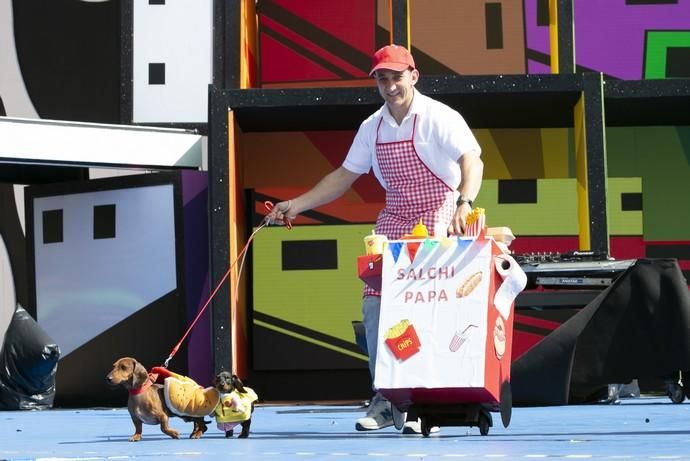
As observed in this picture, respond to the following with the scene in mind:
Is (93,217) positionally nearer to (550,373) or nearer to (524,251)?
(524,251)

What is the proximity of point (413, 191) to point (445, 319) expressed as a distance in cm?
90

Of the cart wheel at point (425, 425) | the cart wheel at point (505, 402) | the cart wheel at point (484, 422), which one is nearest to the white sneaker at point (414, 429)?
the cart wheel at point (425, 425)

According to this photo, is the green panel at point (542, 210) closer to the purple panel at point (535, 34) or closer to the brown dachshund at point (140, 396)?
the purple panel at point (535, 34)

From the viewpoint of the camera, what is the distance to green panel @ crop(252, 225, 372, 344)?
12.3 meters

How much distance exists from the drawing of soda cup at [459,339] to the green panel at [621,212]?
6.83m

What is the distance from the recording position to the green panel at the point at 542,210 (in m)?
12.2

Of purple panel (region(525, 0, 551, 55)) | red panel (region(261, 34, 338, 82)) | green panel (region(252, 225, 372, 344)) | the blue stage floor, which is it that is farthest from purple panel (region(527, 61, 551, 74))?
the blue stage floor

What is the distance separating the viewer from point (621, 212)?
40.7 feet

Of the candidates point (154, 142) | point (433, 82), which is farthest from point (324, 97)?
point (154, 142)

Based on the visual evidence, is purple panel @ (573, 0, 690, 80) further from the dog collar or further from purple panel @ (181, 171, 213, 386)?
the dog collar

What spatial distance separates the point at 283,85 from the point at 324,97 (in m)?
1.48

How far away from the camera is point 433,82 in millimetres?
11195

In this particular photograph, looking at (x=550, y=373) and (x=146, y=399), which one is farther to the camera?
(x=550, y=373)

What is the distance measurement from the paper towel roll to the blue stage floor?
1.84 ft
